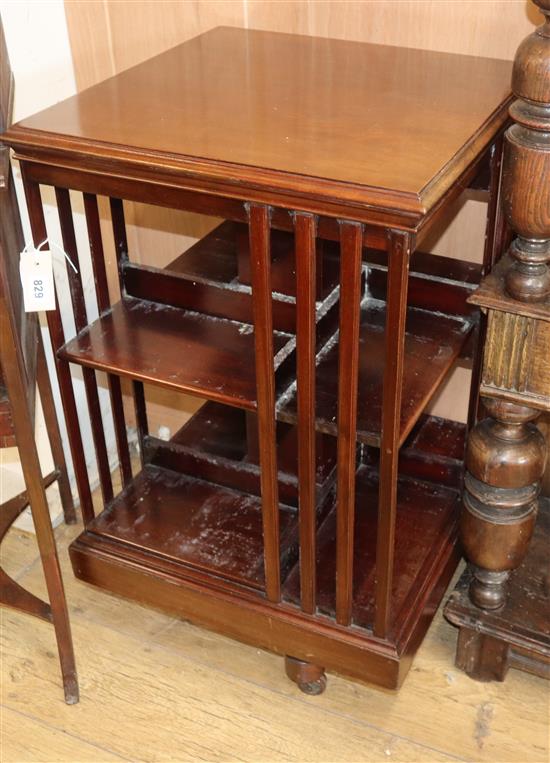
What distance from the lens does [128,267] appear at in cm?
148

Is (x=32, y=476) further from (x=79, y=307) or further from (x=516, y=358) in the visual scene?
(x=516, y=358)

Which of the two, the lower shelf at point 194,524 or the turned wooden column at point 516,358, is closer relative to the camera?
the turned wooden column at point 516,358

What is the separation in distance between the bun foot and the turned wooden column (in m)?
0.26

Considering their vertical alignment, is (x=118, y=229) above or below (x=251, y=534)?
above

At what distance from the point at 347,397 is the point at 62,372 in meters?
0.47

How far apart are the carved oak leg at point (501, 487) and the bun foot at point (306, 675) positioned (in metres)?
0.29

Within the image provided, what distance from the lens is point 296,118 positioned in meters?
1.25

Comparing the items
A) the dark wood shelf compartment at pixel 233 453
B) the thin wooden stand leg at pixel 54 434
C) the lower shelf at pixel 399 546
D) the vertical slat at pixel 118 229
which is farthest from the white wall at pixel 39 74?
the lower shelf at pixel 399 546

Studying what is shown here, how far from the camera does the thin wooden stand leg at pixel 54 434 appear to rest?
5.26 feet

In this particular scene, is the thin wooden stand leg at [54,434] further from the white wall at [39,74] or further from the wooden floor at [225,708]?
the wooden floor at [225,708]

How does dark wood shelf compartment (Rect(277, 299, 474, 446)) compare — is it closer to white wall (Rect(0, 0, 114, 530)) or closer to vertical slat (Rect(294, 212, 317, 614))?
vertical slat (Rect(294, 212, 317, 614))

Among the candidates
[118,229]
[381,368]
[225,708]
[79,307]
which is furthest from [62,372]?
[225,708]

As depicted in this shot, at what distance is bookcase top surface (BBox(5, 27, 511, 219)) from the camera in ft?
3.65

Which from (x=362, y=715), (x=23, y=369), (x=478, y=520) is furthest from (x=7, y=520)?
(x=478, y=520)
